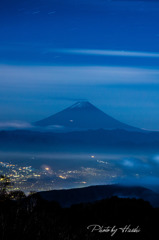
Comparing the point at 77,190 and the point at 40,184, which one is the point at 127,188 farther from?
the point at 40,184

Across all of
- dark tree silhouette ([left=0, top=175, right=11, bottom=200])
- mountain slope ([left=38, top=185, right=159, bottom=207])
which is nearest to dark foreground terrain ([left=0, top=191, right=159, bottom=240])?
dark tree silhouette ([left=0, top=175, right=11, bottom=200])

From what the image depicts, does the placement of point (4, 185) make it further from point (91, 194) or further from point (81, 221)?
point (91, 194)

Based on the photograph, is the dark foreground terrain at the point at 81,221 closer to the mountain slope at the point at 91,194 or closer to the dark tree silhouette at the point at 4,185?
the dark tree silhouette at the point at 4,185

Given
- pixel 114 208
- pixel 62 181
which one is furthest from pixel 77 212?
pixel 62 181

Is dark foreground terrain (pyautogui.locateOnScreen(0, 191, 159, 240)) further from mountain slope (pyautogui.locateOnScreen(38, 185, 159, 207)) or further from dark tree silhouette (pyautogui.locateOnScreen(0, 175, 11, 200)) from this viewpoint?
mountain slope (pyautogui.locateOnScreen(38, 185, 159, 207))

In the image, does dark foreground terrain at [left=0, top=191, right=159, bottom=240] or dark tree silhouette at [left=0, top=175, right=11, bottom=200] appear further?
dark tree silhouette at [left=0, top=175, right=11, bottom=200]

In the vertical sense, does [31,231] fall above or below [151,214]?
above

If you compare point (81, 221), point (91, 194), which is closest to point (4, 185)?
point (81, 221)

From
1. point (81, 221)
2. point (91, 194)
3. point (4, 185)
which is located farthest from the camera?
point (91, 194)
